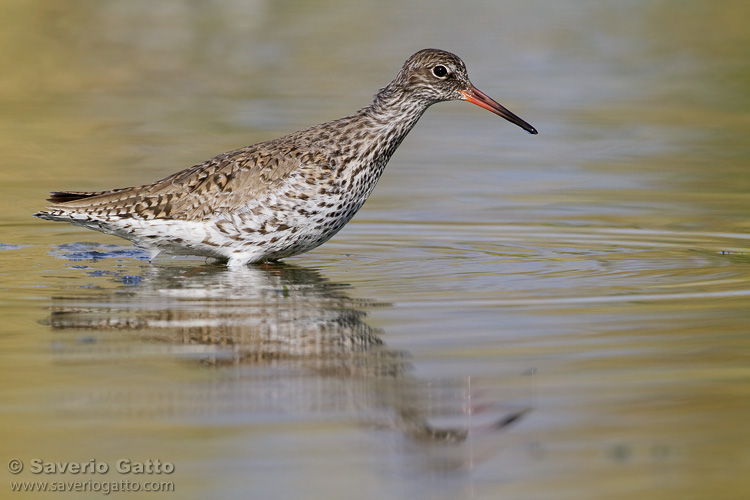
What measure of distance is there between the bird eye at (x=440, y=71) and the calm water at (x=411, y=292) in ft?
5.10

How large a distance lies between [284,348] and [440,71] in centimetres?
420

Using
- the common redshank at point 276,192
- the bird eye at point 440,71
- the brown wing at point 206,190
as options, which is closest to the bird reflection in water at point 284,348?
the common redshank at point 276,192

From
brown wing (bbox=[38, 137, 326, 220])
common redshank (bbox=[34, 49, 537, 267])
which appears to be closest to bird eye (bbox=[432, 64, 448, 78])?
common redshank (bbox=[34, 49, 537, 267])

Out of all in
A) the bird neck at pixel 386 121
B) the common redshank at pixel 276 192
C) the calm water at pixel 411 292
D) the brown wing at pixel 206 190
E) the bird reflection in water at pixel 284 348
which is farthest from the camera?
the bird neck at pixel 386 121

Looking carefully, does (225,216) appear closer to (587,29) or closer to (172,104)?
(172,104)

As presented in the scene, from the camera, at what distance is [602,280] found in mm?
9789

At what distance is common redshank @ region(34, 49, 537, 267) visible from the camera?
10.4 meters

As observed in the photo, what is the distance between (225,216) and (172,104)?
341 inches

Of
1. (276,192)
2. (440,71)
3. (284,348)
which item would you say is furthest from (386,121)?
(284,348)

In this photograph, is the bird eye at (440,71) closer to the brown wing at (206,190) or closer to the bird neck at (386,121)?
the bird neck at (386,121)

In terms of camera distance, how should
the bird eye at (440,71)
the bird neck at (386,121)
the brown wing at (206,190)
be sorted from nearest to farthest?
the brown wing at (206,190)
the bird neck at (386,121)
the bird eye at (440,71)

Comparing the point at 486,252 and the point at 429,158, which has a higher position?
the point at 429,158

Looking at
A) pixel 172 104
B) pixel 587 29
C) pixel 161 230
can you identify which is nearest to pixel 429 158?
pixel 172 104

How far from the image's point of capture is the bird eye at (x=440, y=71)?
10.9 m
